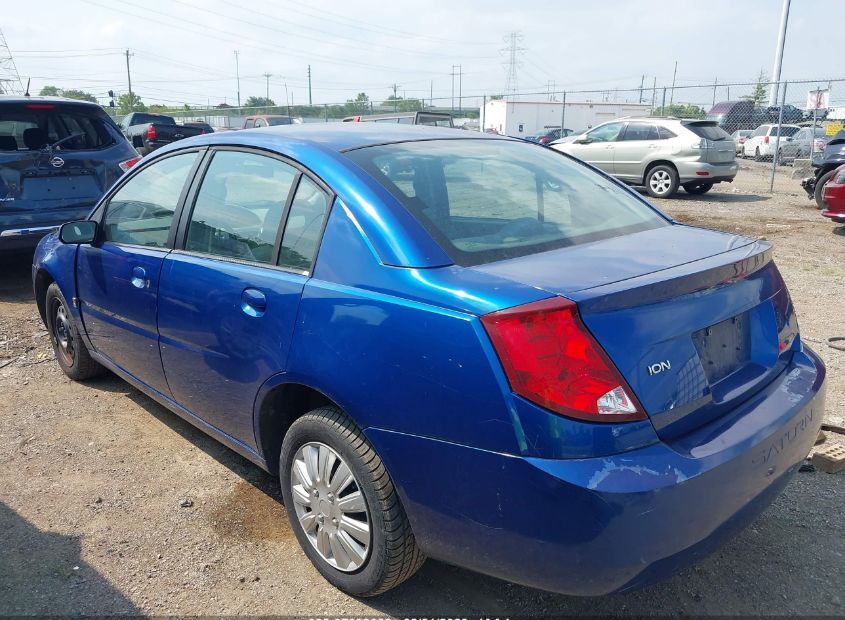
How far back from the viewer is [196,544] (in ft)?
9.71

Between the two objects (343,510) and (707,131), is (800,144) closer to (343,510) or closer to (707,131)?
(707,131)

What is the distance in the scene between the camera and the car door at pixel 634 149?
47.9 ft

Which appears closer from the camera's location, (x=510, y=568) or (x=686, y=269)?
(x=510, y=568)

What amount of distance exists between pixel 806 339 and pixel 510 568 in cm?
407

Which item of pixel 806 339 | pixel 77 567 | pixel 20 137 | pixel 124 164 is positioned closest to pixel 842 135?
pixel 806 339

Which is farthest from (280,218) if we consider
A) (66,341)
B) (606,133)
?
(606,133)

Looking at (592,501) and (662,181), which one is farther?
(662,181)

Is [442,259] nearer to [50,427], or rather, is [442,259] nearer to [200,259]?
[200,259]

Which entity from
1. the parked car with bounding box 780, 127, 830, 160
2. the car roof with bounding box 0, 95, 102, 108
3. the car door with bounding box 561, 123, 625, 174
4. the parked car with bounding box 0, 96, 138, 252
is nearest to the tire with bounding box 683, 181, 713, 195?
the car door with bounding box 561, 123, 625, 174

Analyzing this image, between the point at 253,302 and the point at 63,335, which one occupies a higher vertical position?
the point at 253,302

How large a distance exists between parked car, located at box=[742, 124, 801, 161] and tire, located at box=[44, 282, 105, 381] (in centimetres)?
2796

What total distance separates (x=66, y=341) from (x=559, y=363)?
388 centimetres

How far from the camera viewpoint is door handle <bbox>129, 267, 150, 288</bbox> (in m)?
3.41

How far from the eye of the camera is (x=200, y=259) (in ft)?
10.2
